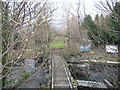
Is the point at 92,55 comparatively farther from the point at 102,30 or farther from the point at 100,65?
the point at 102,30

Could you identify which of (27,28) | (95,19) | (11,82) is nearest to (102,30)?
(95,19)

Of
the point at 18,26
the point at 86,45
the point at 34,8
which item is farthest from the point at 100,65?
the point at 18,26

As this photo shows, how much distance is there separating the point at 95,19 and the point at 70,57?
9309 millimetres

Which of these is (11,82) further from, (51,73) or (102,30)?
(102,30)

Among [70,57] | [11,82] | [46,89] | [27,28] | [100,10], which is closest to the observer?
[27,28]

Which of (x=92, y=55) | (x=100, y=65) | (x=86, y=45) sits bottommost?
(x=100, y=65)

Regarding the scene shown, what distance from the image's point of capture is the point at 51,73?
7141 millimetres

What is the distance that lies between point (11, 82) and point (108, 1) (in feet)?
14.1

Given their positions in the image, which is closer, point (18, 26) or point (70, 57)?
point (18, 26)

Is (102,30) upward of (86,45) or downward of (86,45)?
upward

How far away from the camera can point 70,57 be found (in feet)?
38.6

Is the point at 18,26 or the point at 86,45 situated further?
the point at 86,45

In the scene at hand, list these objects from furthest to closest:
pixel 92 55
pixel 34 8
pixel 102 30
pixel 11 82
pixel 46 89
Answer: pixel 46 89 < pixel 11 82 < pixel 92 55 < pixel 102 30 < pixel 34 8

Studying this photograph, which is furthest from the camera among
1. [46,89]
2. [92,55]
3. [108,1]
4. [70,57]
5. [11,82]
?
[70,57]
